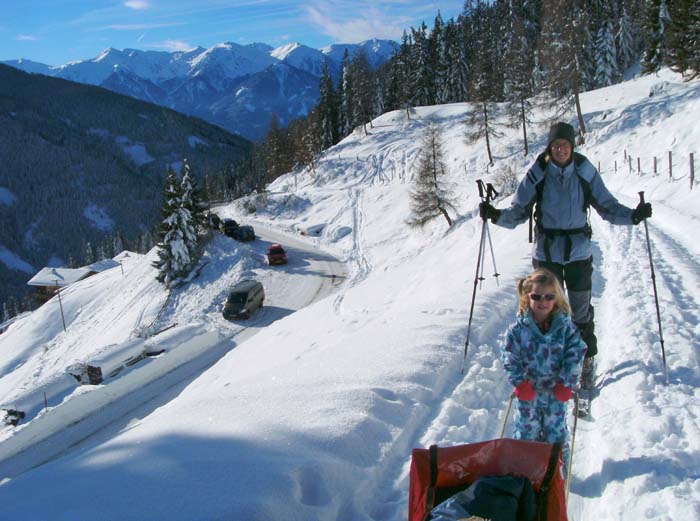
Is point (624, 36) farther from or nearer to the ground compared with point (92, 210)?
farther from the ground

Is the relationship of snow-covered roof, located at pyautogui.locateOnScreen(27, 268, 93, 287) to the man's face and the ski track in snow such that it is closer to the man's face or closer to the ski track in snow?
the ski track in snow

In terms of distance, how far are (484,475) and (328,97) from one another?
8355 centimetres

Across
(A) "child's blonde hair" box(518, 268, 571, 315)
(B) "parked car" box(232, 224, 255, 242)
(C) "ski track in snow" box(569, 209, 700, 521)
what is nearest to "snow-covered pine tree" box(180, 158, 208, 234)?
(B) "parked car" box(232, 224, 255, 242)

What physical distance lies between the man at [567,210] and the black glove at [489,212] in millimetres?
96

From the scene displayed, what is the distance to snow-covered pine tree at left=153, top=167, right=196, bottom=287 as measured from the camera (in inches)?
1502

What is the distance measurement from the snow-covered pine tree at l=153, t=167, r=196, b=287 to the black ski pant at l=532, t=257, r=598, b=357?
36.2 m

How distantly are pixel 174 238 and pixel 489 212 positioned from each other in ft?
121

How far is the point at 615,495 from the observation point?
3.55 meters

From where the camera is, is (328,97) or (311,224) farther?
(328,97)

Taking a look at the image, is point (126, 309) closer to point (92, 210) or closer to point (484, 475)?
point (484, 475)

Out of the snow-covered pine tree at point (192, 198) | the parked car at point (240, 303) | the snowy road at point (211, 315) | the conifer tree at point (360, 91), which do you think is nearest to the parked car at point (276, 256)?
the snowy road at point (211, 315)

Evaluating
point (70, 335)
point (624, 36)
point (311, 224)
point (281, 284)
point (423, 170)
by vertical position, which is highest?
point (624, 36)

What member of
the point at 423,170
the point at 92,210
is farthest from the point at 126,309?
the point at 92,210

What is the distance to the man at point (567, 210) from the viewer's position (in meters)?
4.77
